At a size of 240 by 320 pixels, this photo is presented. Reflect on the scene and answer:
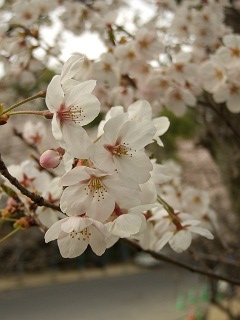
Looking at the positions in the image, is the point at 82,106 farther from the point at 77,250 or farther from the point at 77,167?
the point at 77,250

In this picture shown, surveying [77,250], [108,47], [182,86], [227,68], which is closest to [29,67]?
[108,47]

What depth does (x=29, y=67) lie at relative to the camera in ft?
6.79

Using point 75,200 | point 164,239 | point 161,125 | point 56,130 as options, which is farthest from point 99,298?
point 56,130

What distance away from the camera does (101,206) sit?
88cm

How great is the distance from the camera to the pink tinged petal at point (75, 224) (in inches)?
33.9

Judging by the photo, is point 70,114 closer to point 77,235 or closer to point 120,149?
point 120,149

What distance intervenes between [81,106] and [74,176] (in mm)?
126

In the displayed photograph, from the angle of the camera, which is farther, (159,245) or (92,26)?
(92,26)

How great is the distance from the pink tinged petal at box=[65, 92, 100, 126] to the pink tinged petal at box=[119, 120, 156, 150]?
63 mm

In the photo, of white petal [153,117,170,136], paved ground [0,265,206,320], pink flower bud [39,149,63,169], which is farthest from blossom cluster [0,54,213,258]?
paved ground [0,265,206,320]

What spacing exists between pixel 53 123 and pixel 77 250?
0.94ft

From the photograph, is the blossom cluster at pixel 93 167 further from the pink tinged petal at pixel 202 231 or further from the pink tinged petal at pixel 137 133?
the pink tinged petal at pixel 202 231

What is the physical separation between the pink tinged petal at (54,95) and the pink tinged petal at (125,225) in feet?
0.77

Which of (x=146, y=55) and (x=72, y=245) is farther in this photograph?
(x=146, y=55)
